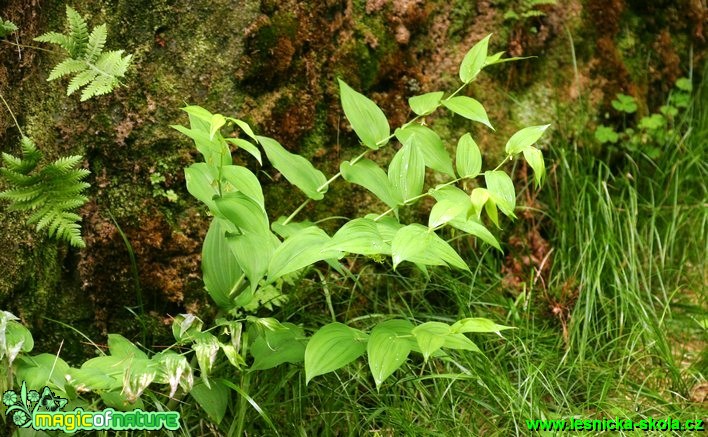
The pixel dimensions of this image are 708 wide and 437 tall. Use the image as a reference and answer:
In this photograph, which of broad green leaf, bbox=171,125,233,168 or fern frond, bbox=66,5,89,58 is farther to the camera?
fern frond, bbox=66,5,89,58

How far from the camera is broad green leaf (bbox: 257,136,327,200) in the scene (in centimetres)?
221

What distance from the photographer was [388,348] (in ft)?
6.38

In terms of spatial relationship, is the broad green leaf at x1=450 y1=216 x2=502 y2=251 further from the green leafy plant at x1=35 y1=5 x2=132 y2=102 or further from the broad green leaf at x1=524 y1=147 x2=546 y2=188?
the green leafy plant at x1=35 y1=5 x2=132 y2=102

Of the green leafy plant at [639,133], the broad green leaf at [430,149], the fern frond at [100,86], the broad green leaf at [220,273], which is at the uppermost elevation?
the fern frond at [100,86]

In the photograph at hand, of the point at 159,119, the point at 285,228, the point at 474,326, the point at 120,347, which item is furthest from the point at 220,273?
the point at 474,326

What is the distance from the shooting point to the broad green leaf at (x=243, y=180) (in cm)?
200

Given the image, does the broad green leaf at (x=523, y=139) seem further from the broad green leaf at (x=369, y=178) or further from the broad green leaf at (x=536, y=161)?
the broad green leaf at (x=369, y=178)

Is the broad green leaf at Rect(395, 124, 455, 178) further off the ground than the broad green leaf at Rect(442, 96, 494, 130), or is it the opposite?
the broad green leaf at Rect(442, 96, 494, 130)

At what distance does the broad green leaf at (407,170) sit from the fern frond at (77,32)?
3.26ft

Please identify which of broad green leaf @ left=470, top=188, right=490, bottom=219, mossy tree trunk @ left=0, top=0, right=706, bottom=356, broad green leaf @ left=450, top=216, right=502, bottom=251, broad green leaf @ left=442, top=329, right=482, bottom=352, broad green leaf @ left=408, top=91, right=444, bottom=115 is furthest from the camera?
mossy tree trunk @ left=0, top=0, right=706, bottom=356

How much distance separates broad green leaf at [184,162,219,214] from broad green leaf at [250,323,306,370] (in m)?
0.42

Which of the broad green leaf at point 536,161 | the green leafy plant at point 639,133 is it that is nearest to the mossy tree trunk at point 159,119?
Answer: the broad green leaf at point 536,161

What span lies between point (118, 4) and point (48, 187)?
0.68m

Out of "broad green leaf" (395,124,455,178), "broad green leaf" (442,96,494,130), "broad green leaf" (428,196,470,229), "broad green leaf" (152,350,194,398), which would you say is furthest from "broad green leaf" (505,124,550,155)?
"broad green leaf" (152,350,194,398)
